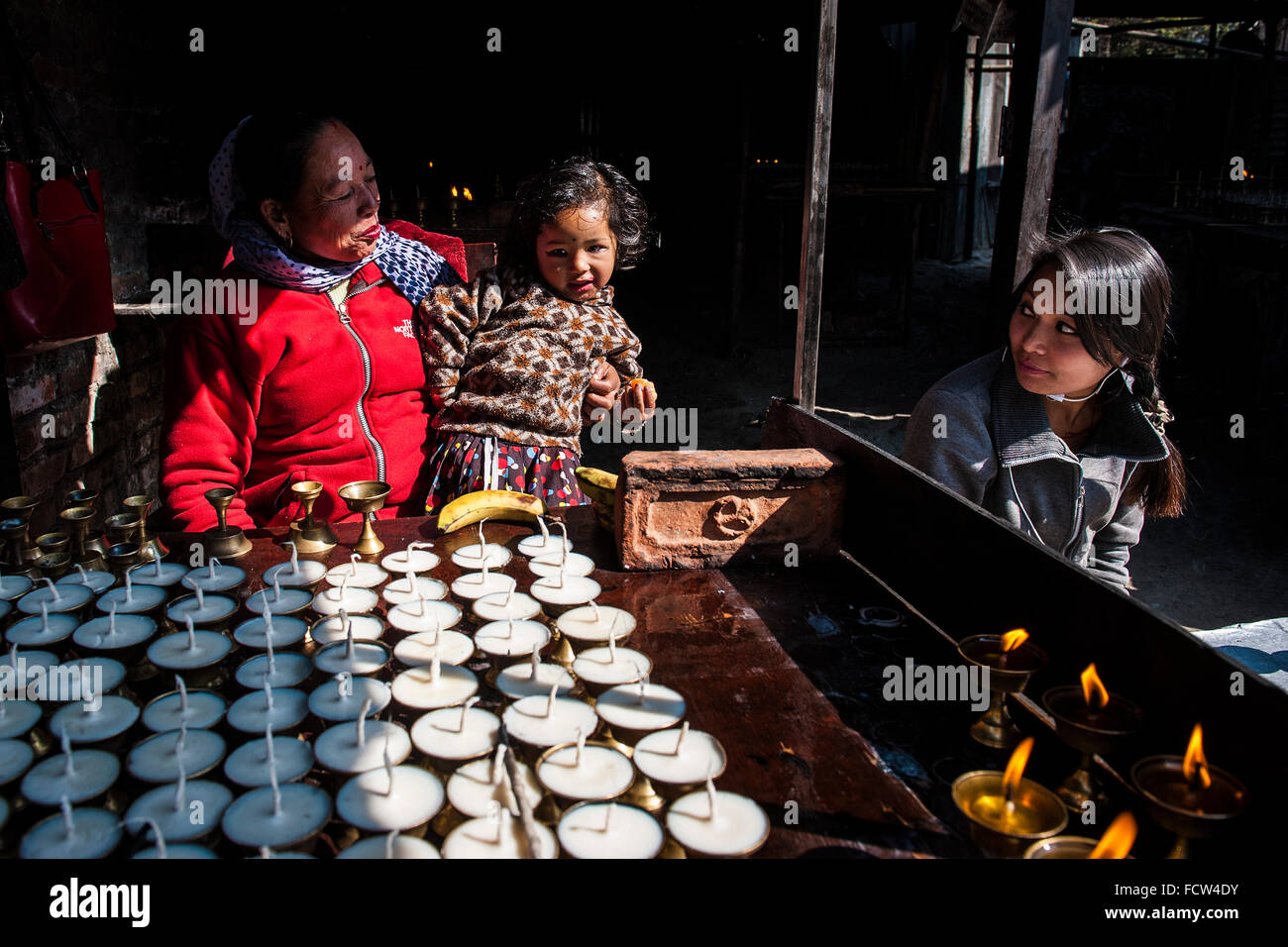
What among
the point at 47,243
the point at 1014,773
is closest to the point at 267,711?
the point at 1014,773

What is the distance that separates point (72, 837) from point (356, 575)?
34.1 inches

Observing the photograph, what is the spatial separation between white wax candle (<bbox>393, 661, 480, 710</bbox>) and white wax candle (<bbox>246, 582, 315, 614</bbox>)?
342mm

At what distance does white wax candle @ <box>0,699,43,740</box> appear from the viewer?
4.56 feet

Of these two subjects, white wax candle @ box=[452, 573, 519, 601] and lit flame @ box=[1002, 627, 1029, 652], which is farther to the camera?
white wax candle @ box=[452, 573, 519, 601]

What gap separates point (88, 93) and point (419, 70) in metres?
3.67

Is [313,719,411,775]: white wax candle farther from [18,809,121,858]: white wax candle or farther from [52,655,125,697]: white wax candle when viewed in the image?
[52,655,125,697]: white wax candle

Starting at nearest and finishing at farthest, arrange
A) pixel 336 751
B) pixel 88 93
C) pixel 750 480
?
pixel 336 751 < pixel 750 480 < pixel 88 93

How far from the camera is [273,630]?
1708 millimetres

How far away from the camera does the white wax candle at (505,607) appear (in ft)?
5.90

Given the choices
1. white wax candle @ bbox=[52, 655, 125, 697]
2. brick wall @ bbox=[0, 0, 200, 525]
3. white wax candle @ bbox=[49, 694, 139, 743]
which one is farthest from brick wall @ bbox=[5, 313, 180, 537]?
white wax candle @ bbox=[49, 694, 139, 743]

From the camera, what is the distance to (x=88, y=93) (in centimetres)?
365

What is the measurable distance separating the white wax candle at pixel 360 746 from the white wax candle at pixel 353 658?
16cm
